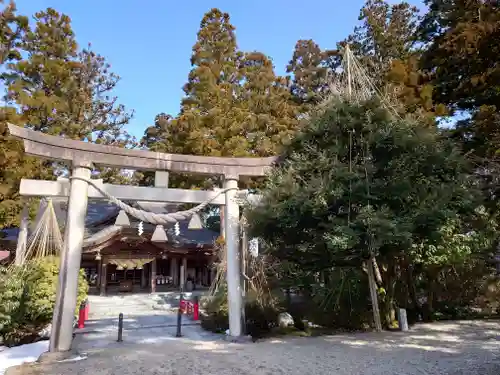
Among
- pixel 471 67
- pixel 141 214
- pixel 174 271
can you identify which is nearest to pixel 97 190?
pixel 141 214

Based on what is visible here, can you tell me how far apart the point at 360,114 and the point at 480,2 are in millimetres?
5086

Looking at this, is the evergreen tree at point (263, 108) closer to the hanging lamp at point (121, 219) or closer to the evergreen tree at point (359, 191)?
the hanging lamp at point (121, 219)

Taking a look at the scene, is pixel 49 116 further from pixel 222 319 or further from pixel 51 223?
pixel 222 319

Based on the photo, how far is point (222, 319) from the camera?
10.5m

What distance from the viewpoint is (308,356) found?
6.50 meters

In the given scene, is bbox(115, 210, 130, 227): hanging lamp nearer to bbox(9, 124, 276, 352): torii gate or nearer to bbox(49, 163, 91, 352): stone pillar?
bbox(9, 124, 276, 352): torii gate

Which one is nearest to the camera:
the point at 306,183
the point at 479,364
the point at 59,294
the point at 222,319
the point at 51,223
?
the point at 479,364

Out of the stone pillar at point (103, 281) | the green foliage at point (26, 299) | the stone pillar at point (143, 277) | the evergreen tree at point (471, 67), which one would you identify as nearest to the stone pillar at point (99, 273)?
the stone pillar at point (103, 281)

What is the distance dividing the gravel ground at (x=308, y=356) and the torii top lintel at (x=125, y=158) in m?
3.91

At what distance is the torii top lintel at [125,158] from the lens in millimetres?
7125

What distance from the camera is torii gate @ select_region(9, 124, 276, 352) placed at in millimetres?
6977

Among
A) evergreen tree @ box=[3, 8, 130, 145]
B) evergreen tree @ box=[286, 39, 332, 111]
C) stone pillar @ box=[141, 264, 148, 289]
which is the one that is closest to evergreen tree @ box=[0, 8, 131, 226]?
evergreen tree @ box=[3, 8, 130, 145]

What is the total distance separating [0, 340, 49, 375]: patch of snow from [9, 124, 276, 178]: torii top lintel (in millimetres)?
4032

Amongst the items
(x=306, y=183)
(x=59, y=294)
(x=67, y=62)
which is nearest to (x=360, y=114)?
(x=306, y=183)
